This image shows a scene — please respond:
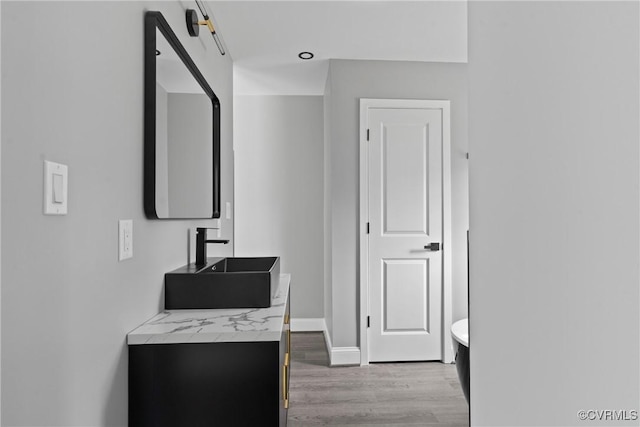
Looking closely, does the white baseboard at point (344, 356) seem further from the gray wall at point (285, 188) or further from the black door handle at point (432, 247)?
the gray wall at point (285, 188)

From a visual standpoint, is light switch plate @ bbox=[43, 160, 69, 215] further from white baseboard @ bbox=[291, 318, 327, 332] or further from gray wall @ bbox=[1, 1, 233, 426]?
white baseboard @ bbox=[291, 318, 327, 332]

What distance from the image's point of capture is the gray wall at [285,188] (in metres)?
4.47

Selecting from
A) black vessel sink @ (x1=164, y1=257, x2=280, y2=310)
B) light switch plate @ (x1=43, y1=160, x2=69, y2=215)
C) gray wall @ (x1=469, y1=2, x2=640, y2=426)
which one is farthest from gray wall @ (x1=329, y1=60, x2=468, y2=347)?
gray wall @ (x1=469, y1=2, x2=640, y2=426)

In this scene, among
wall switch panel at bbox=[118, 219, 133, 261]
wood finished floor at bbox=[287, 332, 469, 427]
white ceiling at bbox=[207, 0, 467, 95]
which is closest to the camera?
wall switch panel at bbox=[118, 219, 133, 261]

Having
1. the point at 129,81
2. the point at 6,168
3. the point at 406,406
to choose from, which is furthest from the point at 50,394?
the point at 406,406

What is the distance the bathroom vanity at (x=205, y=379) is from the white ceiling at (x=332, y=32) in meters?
1.98

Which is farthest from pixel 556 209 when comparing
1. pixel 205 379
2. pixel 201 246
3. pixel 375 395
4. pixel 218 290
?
pixel 375 395

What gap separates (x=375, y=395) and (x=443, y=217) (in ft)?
4.85

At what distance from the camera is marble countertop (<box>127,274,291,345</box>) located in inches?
55.6

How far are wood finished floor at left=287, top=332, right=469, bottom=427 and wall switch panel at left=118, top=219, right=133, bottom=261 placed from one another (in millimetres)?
1502

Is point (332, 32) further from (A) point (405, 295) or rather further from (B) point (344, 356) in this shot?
(B) point (344, 356)

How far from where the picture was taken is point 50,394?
964 mm

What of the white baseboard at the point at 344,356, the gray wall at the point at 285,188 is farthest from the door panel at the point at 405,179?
the gray wall at the point at 285,188

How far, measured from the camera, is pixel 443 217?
346 centimetres
